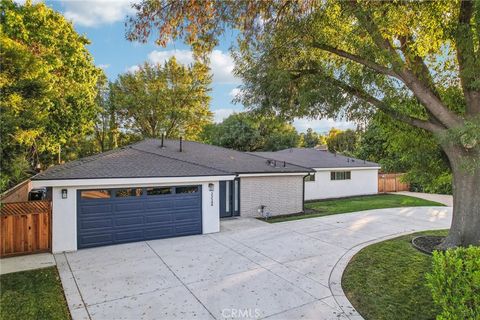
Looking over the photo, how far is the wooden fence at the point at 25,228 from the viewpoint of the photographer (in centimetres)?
820

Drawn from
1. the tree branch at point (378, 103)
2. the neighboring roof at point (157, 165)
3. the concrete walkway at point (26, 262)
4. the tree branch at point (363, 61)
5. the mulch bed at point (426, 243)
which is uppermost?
the tree branch at point (363, 61)

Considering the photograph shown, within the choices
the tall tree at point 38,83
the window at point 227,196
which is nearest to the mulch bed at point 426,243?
the window at point 227,196

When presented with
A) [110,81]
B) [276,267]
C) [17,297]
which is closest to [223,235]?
[276,267]

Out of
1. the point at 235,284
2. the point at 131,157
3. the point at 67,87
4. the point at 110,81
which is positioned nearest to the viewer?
the point at 235,284

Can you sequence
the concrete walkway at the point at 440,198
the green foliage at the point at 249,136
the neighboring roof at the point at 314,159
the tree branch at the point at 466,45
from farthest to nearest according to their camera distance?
the green foliage at the point at 249,136
the neighboring roof at the point at 314,159
the concrete walkway at the point at 440,198
the tree branch at the point at 466,45

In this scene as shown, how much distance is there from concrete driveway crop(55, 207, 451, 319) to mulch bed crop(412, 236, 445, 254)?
1.07 m

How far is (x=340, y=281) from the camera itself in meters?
6.62

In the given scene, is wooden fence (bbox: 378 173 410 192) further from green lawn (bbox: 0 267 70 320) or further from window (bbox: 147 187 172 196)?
green lawn (bbox: 0 267 70 320)

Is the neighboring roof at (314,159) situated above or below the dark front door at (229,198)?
above

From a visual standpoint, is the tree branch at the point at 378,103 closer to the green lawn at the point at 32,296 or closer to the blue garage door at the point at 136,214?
the blue garage door at the point at 136,214

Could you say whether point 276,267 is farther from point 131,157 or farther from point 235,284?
point 131,157

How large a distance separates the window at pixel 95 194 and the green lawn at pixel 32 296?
7.86 ft

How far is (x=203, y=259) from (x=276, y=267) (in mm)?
2043

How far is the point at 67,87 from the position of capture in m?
15.2
